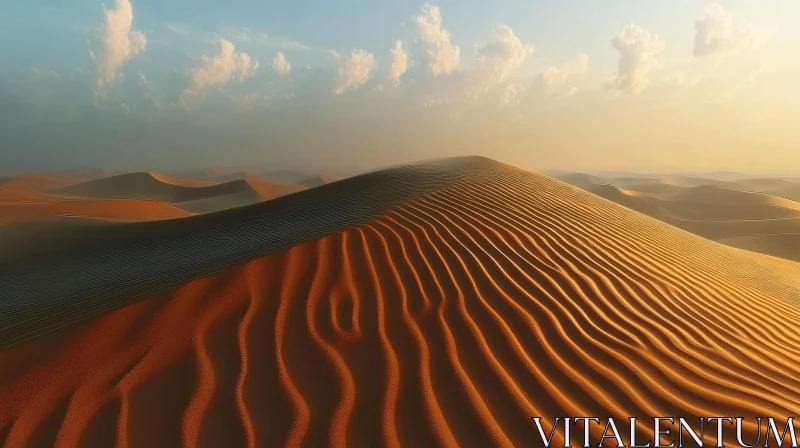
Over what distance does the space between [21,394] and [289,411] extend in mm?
1566

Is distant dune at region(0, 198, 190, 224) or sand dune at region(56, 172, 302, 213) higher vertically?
distant dune at region(0, 198, 190, 224)

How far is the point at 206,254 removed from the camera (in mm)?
5254

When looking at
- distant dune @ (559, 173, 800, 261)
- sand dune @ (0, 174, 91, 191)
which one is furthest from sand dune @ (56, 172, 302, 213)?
distant dune @ (559, 173, 800, 261)

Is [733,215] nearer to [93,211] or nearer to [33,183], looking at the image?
[93,211]

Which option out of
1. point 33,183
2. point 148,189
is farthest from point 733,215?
point 33,183

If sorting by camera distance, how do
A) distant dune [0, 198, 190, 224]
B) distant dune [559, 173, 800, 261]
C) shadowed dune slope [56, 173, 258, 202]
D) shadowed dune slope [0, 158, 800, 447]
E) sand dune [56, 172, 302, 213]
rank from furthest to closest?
shadowed dune slope [56, 173, 258, 202]
sand dune [56, 172, 302, 213]
distant dune [559, 173, 800, 261]
distant dune [0, 198, 190, 224]
shadowed dune slope [0, 158, 800, 447]

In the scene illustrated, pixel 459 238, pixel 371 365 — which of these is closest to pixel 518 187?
pixel 459 238

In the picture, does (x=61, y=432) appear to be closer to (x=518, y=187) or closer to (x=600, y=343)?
(x=600, y=343)

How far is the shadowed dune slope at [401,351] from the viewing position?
7.41 feet

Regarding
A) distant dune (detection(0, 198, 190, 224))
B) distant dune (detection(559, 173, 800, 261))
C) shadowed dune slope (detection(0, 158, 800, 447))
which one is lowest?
distant dune (detection(559, 173, 800, 261))

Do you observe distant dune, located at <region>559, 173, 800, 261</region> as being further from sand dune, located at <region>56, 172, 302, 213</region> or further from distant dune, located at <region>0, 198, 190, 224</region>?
sand dune, located at <region>56, 172, 302, 213</region>

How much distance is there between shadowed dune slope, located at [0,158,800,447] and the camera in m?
2.26

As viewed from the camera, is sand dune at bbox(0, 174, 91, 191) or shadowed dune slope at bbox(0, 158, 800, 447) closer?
shadowed dune slope at bbox(0, 158, 800, 447)

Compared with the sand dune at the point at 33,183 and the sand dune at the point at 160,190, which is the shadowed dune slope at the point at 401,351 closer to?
the sand dune at the point at 160,190
